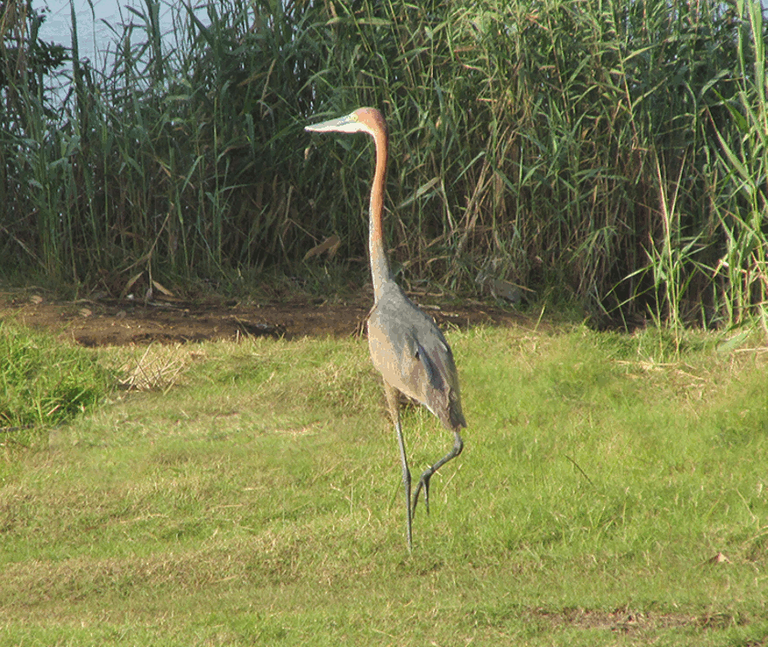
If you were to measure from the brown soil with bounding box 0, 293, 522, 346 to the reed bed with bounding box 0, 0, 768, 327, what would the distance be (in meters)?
0.39

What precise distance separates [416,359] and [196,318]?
3448 mm

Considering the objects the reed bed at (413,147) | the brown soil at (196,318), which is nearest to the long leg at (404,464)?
the brown soil at (196,318)

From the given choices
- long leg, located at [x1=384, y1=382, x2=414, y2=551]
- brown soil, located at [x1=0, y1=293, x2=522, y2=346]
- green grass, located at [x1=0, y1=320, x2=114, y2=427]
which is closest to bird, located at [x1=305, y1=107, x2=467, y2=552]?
long leg, located at [x1=384, y1=382, x2=414, y2=551]

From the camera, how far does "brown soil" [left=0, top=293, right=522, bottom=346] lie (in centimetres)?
664

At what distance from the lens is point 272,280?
7953 mm

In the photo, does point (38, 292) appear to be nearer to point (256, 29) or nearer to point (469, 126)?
point (256, 29)

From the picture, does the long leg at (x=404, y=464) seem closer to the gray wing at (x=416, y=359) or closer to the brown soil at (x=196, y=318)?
the gray wing at (x=416, y=359)

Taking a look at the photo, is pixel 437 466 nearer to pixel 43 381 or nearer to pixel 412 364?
pixel 412 364

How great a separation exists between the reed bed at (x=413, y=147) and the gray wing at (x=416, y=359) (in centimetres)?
310

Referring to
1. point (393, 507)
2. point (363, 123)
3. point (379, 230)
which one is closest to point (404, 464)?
point (393, 507)

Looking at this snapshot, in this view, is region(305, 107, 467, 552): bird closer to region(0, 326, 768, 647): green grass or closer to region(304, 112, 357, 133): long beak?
region(0, 326, 768, 647): green grass

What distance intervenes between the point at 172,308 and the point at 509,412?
3.12 m

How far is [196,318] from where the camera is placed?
7.08 m

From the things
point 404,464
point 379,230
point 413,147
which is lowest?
point 404,464
